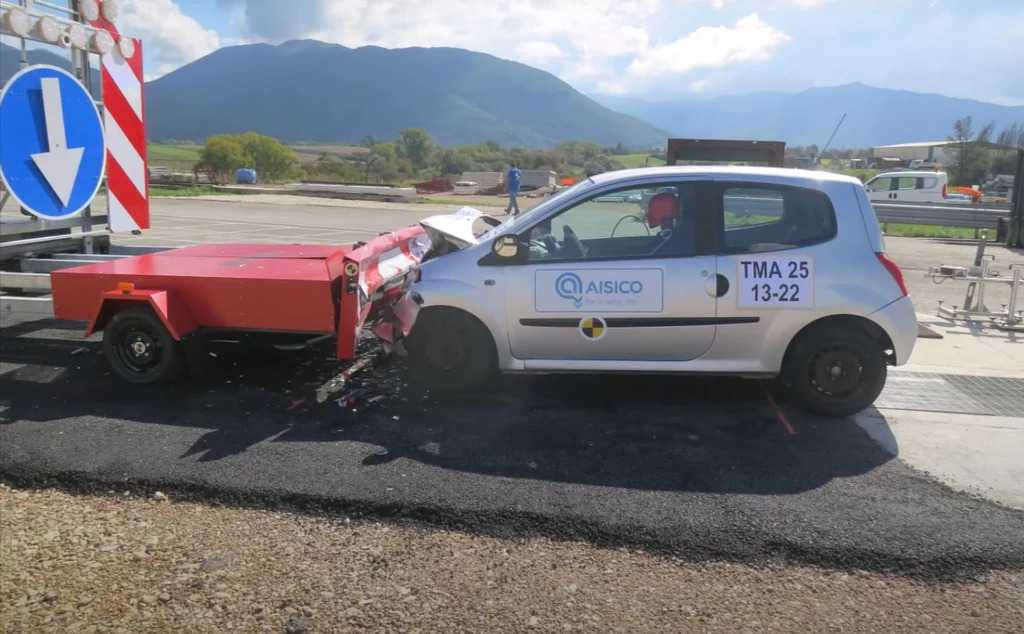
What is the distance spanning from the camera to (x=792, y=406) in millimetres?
5750

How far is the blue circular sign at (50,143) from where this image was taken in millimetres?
6285

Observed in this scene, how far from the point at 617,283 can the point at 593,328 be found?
373mm

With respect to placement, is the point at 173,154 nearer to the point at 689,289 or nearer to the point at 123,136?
the point at 123,136

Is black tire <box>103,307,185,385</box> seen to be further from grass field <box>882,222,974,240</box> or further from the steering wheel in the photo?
grass field <box>882,222,974,240</box>

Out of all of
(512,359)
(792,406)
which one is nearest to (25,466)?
(512,359)

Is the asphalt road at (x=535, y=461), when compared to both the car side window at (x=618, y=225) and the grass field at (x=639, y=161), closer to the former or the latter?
the car side window at (x=618, y=225)

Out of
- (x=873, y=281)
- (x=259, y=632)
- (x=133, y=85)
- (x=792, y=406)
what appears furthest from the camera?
(x=133, y=85)

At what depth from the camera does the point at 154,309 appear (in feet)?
18.5

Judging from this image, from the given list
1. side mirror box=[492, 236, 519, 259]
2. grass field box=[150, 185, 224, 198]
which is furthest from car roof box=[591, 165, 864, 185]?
grass field box=[150, 185, 224, 198]

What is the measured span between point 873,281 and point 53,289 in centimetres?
623

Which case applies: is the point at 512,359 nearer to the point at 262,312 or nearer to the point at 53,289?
the point at 262,312

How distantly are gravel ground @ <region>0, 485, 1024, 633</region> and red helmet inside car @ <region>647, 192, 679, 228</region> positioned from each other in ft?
9.08

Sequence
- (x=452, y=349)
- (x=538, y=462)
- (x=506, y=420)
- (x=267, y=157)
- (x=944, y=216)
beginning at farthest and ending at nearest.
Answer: (x=267, y=157) < (x=944, y=216) < (x=452, y=349) < (x=506, y=420) < (x=538, y=462)

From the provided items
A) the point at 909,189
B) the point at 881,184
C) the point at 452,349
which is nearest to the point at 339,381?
the point at 452,349
